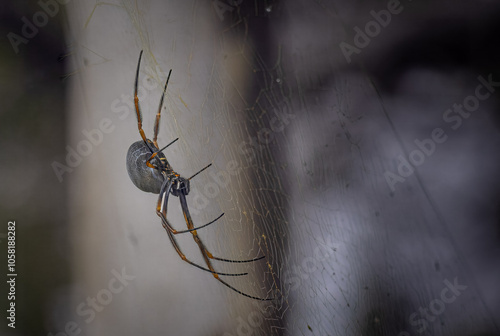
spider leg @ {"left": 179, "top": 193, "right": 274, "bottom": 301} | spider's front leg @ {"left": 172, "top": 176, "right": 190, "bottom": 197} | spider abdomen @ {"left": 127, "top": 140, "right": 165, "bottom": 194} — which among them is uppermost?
spider abdomen @ {"left": 127, "top": 140, "right": 165, "bottom": 194}

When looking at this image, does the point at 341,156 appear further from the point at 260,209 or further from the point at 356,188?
the point at 260,209

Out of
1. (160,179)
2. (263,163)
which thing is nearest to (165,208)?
(160,179)

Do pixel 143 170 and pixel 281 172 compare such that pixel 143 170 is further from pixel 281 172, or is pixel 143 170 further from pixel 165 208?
pixel 281 172

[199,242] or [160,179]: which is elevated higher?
[160,179]

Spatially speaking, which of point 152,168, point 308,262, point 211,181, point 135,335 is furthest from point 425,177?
point 135,335

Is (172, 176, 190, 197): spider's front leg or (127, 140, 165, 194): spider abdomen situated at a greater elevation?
(127, 140, 165, 194): spider abdomen
